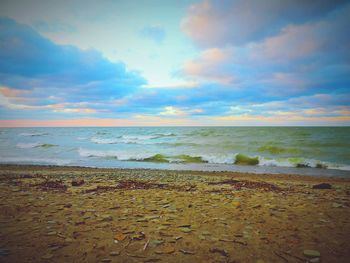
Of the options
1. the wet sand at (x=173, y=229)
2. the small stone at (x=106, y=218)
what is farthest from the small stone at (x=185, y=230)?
the small stone at (x=106, y=218)

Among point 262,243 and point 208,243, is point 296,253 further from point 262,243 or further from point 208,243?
point 208,243

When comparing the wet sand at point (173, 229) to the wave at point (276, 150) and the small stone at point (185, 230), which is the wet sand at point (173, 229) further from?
the wave at point (276, 150)

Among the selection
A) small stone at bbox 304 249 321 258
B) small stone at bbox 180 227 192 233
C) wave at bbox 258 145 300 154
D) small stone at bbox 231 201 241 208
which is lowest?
wave at bbox 258 145 300 154

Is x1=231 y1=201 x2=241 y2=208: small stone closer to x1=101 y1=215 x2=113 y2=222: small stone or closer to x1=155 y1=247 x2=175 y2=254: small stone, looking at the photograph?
x1=155 y1=247 x2=175 y2=254: small stone

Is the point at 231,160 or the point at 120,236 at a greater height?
the point at 120,236

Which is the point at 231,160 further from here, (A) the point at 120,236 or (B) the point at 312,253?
(A) the point at 120,236

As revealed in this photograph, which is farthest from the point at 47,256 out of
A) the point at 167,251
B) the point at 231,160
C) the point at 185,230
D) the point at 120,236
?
the point at 231,160

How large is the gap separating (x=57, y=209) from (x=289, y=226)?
16.4ft

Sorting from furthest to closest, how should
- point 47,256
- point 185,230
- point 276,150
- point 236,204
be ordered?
point 276,150 < point 236,204 < point 185,230 < point 47,256

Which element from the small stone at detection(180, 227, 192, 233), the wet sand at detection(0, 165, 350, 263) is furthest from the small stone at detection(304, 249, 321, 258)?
the small stone at detection(180, 227, 192, 233)

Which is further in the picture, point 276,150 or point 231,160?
point 276,150

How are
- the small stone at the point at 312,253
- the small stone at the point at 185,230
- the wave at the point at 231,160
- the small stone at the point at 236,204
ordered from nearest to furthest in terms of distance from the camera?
the small stone at the point at 312,253, the small stone at the point at 185,230, the small stone at the point at 236,204, the wave at the point at 231,160

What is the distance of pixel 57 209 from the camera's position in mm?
4766

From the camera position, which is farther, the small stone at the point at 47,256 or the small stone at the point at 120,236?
the small stone at the point at 120,236
